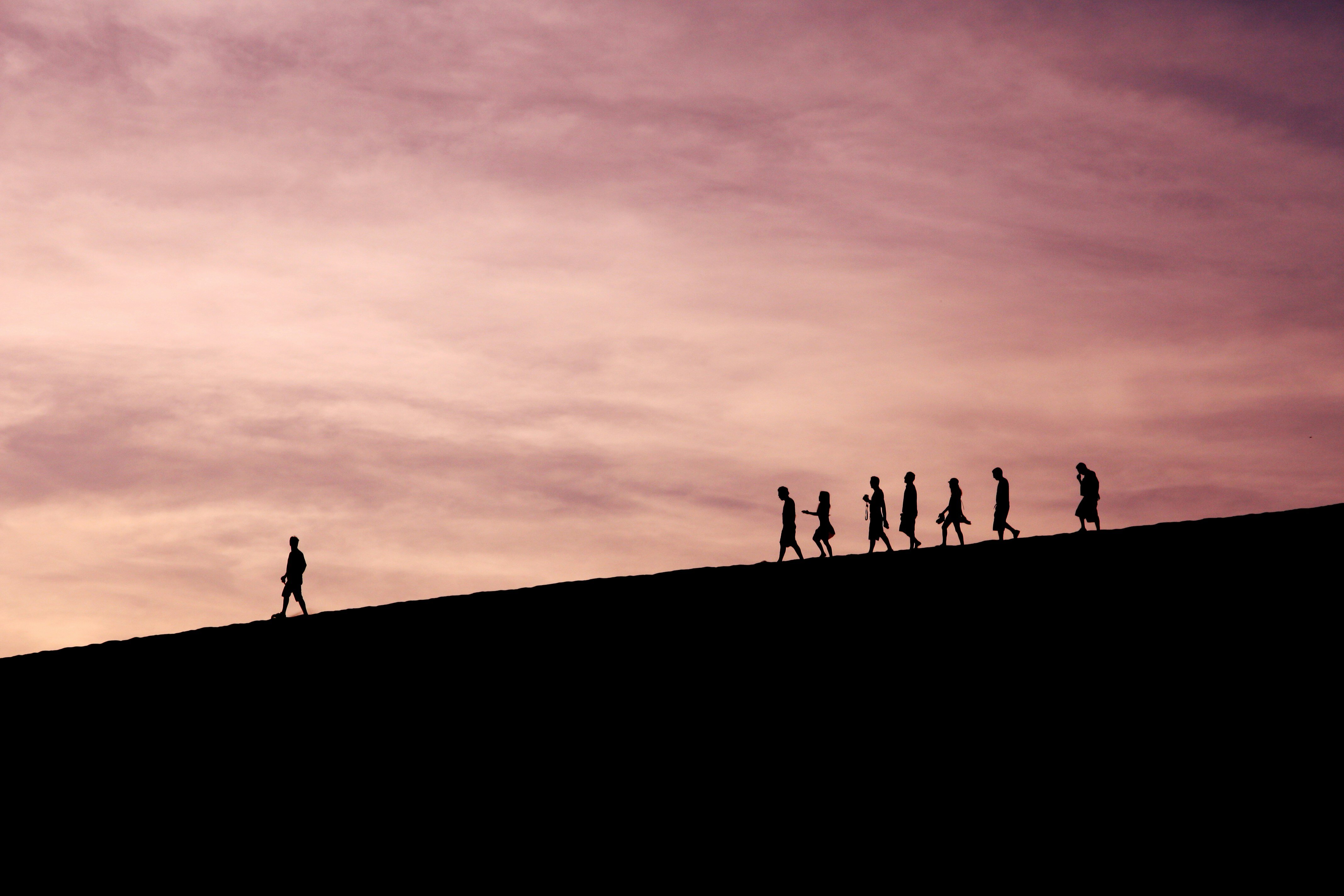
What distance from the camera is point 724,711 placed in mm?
16844

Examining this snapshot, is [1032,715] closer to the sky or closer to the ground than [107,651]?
closer to the ground

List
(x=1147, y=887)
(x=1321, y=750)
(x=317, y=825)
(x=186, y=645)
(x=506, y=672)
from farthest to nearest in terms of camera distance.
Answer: (x=186, y=645) → (x=506, y=672) → (x=317, y=825) → (x=1321, y=750) → (x=1147, y=887)

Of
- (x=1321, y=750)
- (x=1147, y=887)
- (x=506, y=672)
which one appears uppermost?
(x=506, y=672)

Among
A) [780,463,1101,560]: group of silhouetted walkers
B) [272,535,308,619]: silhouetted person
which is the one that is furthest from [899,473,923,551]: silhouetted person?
[272,535,308,619]: silhouetted person

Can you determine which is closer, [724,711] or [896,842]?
[896,842]

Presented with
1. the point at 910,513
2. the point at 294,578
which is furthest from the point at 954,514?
the point at 294,578

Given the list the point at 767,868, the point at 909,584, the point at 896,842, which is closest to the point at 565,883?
the point at 767,868

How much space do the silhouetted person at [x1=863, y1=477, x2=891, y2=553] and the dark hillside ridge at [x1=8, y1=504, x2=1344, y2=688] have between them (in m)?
1.04

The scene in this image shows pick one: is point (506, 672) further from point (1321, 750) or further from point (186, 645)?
point (1321, 750)

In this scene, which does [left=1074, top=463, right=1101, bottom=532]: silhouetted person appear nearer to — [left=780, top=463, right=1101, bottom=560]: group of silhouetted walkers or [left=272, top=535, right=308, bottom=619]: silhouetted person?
[left=780, top=463, right=1101, bottom=560]: group of silhouetted walkers

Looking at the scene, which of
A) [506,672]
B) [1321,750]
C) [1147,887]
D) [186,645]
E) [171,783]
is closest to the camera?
[1147,887]

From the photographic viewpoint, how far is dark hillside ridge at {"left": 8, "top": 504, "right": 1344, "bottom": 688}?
56.4ft

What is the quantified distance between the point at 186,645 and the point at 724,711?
11.6 meters

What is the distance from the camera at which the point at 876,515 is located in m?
24.1
